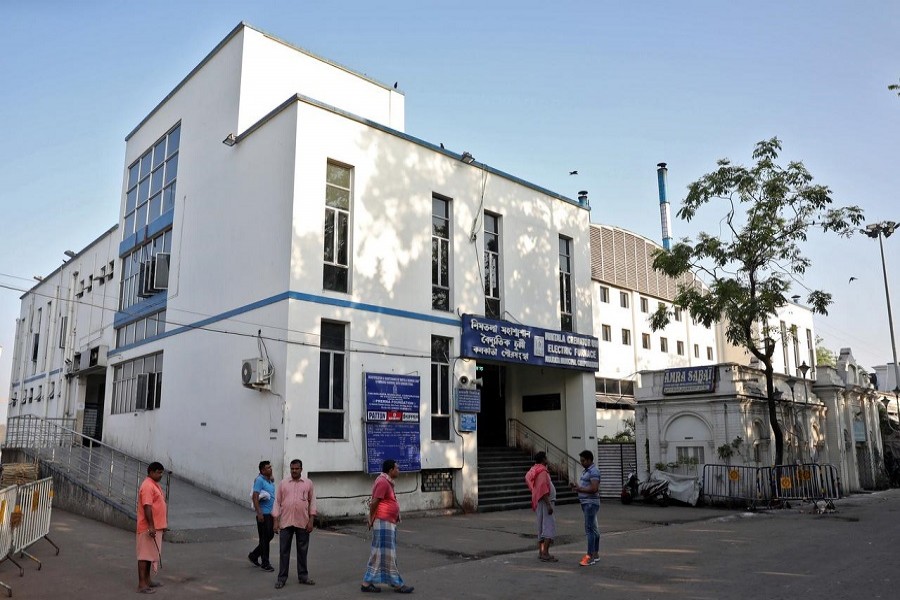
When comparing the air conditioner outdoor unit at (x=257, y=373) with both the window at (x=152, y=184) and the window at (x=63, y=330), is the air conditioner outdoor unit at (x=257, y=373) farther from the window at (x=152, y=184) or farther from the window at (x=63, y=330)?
the window at (x=63, y=330)

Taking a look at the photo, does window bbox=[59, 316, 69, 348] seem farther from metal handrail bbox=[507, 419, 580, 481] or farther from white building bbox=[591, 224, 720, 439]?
white building bbox=[591, 224, 720, 439]

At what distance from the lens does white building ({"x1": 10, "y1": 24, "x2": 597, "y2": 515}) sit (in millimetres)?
16859

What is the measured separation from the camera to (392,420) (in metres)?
17.6

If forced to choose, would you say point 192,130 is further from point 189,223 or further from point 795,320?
point 795,320

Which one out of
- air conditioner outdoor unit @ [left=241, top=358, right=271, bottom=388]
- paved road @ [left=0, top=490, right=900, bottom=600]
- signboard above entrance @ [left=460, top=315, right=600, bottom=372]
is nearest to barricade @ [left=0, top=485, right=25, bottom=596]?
paved road @ [left=0, top=490, right=900, bottom=600]

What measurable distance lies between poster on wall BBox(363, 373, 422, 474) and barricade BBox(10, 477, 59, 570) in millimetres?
7029

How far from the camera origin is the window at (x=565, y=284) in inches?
948

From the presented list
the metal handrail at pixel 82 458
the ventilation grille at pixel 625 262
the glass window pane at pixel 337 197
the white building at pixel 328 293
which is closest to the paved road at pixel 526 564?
the metal handrail at pixel 82 458

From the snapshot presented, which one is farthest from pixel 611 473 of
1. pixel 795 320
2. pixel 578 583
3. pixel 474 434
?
pixel 795 320

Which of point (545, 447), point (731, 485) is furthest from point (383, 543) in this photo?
point (545, 447)

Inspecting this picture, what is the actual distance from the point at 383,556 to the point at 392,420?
884 centimetres

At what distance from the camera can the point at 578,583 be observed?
9.45 m

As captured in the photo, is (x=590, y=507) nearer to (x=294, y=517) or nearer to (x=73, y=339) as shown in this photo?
(x=294, y=517)

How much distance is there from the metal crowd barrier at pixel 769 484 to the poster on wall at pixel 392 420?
9.52 metres
